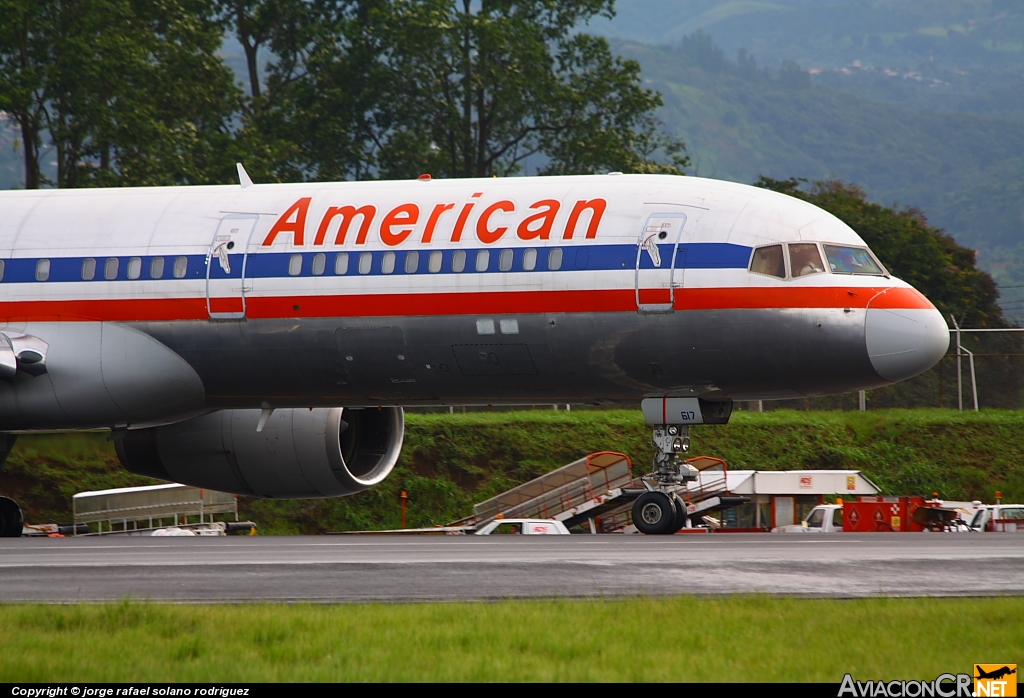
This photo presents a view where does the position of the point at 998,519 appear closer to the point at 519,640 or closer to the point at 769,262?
the point at 769,262

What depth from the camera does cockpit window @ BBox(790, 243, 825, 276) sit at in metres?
19.6

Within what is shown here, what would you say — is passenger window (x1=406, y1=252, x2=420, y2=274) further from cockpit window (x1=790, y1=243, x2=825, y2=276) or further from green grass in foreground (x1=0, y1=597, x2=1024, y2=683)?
green grass in foreground (x1=0, y1=597, x2=1024, y2=683)

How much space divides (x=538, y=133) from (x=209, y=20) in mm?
17108

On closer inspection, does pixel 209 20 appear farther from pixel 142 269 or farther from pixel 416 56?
pixel 142 269

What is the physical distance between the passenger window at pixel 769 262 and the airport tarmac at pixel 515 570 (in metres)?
4.01

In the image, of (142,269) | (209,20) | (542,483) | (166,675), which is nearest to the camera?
(166,675)

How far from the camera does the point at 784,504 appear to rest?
39.4m

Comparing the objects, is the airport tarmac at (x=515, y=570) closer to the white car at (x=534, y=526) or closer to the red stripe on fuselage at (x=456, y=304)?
the red stripe on fuselage at (x=456, y=304)

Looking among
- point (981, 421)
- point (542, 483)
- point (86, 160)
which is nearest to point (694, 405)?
point (542, 483)

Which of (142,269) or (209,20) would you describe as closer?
(142,269)

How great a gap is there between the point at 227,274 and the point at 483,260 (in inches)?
174

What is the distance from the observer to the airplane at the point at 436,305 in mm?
19547

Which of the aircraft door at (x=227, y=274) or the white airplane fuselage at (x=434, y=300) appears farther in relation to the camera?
the aircraft door at (x=227, y=274)

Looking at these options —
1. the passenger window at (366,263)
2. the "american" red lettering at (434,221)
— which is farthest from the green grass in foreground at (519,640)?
the passenger window at (366,263)
